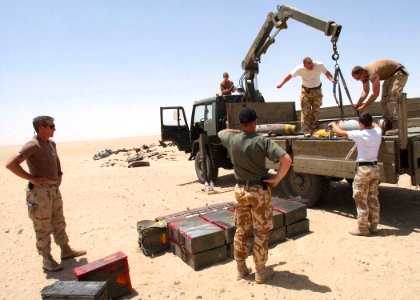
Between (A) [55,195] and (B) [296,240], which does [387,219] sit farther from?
(A) [55,195]

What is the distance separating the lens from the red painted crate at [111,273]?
3326 millimetres

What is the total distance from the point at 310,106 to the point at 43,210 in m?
5.02

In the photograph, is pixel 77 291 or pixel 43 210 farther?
pixel 43 210

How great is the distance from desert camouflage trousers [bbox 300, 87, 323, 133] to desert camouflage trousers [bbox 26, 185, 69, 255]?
4681mm

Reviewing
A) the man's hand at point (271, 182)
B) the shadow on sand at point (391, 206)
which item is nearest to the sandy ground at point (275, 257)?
the shadow on sand at point (391, 206)

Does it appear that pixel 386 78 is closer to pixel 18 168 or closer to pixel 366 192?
pixel 366 192

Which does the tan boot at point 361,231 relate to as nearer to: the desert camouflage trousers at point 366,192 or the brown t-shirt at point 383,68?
the desert camouflage trousers at point 366,192

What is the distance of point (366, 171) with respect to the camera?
172 inches

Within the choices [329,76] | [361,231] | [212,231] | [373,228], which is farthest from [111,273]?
[329,76]

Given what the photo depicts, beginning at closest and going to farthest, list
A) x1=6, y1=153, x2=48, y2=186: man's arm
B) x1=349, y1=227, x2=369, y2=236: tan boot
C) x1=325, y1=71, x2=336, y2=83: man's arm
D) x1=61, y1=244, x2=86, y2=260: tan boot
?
x1=6, y1=153, x2=48, y2=186: man's arm, x1=349, y1=227, x2=369, y2=236: tan boot, x1=61, y1=244, x2=86, y2=260: tan boot, x1=325, y1=71, x2=336, y2=83: man's arm

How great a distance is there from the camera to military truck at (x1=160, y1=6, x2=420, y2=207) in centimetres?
448

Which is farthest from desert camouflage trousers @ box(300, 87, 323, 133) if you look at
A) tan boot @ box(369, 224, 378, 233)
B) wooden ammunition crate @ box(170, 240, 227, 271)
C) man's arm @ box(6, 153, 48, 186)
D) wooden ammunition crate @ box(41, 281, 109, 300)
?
wooden ammunition crate @ box(41, 281, 109, 300)

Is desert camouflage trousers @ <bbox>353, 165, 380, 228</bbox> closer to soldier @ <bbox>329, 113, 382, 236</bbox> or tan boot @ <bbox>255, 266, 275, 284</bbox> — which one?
soldier @ <bbox>329, 113, 382, 236</bbox>

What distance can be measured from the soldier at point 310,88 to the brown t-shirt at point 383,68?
0.97m
